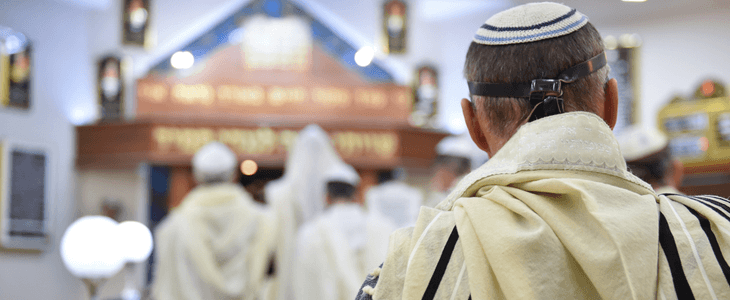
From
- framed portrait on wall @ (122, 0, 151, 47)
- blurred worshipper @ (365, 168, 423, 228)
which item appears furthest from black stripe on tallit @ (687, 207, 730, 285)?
framed portrait on wall @ (122, 0, 151, 47)

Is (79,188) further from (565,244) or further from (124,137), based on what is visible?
(565,244)

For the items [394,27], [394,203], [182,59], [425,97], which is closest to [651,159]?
[394,203]

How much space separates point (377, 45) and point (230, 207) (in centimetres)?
633

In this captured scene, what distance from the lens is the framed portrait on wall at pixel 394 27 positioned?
11.3 metres

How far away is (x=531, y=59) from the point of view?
117 cm

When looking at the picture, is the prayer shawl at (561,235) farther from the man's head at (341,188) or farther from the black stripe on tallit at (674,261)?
the man's head at (341,188)

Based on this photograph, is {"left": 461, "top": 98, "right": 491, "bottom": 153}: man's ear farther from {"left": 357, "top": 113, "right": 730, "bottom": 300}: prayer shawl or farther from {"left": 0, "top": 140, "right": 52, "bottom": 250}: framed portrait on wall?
{"left": 0, "top": 140, "right": 52, "bottom": 250}: framed portrait on wall

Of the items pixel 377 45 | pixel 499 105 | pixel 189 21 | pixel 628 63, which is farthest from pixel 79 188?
pixel 499 105

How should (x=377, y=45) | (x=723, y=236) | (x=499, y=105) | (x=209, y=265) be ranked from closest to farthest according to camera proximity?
(x=723, y=236) → (x=499, y=105) → (x=209, y=265) → (x=377, y=45)

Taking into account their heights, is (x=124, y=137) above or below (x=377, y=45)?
below

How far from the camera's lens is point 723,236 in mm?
1042

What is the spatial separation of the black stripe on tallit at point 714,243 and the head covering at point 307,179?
469 centimetres

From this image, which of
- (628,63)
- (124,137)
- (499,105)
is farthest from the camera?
(124,137)

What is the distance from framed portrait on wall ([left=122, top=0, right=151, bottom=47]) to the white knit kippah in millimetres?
10306
